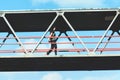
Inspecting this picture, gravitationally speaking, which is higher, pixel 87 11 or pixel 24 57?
pixel 87 11

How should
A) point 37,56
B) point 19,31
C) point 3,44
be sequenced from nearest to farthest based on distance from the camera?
point 37,56 < point 3,44 < point 19,31

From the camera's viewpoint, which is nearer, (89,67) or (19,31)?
(89,67)

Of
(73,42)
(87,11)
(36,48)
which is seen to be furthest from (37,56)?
(87,11)

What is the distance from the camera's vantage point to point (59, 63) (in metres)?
28.3

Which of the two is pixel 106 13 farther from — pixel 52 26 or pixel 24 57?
pixel 24 57

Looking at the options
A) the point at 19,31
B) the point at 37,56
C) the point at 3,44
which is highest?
the point at 19,31

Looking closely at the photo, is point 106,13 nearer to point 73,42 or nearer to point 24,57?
point 73,42

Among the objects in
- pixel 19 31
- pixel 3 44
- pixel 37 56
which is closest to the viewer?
pixel 37 56

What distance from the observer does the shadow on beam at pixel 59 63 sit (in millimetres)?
27219

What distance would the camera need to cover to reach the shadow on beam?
27219mm

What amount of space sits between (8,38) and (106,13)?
6291 millimetres

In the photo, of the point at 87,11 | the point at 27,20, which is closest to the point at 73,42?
the point at 87,11

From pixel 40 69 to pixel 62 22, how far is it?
132 inches

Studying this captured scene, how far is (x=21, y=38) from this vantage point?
1081 inches
